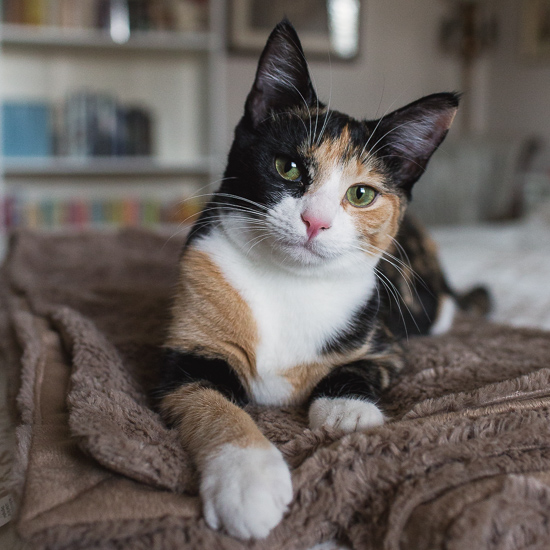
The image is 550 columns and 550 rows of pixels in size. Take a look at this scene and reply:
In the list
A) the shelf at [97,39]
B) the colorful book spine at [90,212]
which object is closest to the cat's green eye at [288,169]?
the colorful book spine at [90,212]

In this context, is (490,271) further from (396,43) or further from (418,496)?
(396,43)

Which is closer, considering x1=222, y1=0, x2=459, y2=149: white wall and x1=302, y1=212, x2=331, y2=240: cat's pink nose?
x1=302, y1=212, x2=331, y2=240: cat's pink nose

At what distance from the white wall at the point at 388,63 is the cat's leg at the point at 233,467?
2.83 m

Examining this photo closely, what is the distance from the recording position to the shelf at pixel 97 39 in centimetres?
267

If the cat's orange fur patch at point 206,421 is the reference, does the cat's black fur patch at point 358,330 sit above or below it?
above

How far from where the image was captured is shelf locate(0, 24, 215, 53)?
105 inches

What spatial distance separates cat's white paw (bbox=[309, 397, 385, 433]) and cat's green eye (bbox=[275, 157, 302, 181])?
0.31 m

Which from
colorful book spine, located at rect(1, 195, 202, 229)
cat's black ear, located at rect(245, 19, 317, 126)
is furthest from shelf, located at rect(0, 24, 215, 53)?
cat's black ear, located at rect(245, 19, 317, 126)

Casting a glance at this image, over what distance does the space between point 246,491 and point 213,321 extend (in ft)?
1.07

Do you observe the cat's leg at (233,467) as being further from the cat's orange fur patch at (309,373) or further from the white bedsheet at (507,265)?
the white bedsheet at (507,265)

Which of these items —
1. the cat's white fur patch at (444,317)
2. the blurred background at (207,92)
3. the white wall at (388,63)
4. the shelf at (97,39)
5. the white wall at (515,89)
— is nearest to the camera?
the cat's white fur patch at (444,317)

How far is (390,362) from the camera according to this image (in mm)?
868

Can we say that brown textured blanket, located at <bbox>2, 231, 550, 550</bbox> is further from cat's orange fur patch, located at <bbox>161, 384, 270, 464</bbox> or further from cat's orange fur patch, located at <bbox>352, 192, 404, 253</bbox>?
cat's orange fur patch, located at <bbox>352, 192, 404, 253</bbox>

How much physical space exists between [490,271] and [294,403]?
4.04 feet
